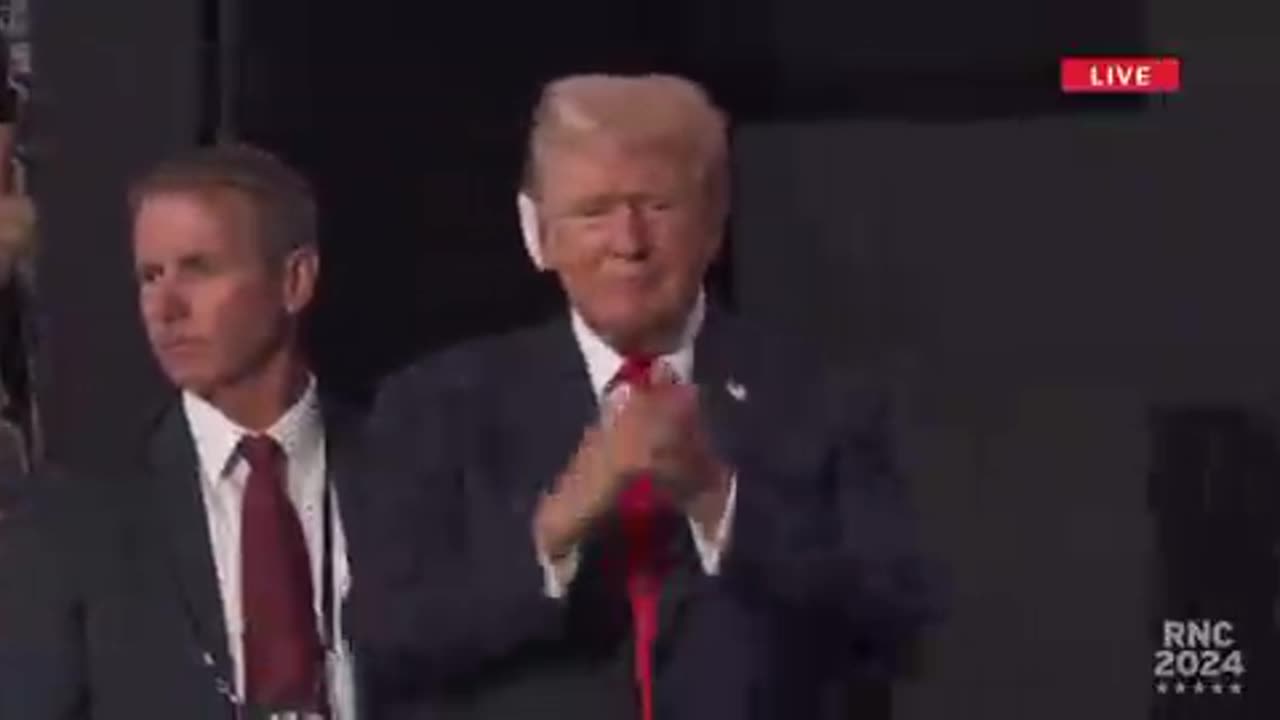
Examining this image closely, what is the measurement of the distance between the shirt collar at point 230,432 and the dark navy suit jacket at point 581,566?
42mm

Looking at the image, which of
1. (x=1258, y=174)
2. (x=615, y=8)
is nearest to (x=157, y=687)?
(x=615, y=8)

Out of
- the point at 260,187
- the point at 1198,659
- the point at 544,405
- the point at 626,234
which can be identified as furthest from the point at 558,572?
the point at 1198,659

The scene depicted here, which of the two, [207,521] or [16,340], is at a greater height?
[16,340]

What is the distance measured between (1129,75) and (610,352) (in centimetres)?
43

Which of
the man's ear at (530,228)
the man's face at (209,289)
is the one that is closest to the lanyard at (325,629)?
the man's face at (209,289)

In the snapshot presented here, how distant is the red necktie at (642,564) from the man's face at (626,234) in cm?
3

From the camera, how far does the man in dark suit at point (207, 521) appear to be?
1.35m

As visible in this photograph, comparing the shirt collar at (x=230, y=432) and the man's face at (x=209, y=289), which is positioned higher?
the man's face at (x=209, y=289)

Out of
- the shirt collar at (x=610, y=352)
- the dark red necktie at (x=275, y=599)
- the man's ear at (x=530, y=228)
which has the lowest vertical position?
the dark red necktie at (x=275, y=599)

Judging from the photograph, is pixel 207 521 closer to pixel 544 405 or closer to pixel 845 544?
pixel 544 405

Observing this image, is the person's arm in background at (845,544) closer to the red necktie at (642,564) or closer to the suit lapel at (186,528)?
the red necktie at (642,564)

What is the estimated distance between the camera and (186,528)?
4.46 ft

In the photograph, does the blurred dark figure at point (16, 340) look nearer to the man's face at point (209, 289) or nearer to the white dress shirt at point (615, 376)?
the man's face at point (209, 289)

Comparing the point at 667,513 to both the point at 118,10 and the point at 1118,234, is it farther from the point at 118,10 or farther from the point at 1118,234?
the point at 118,10
